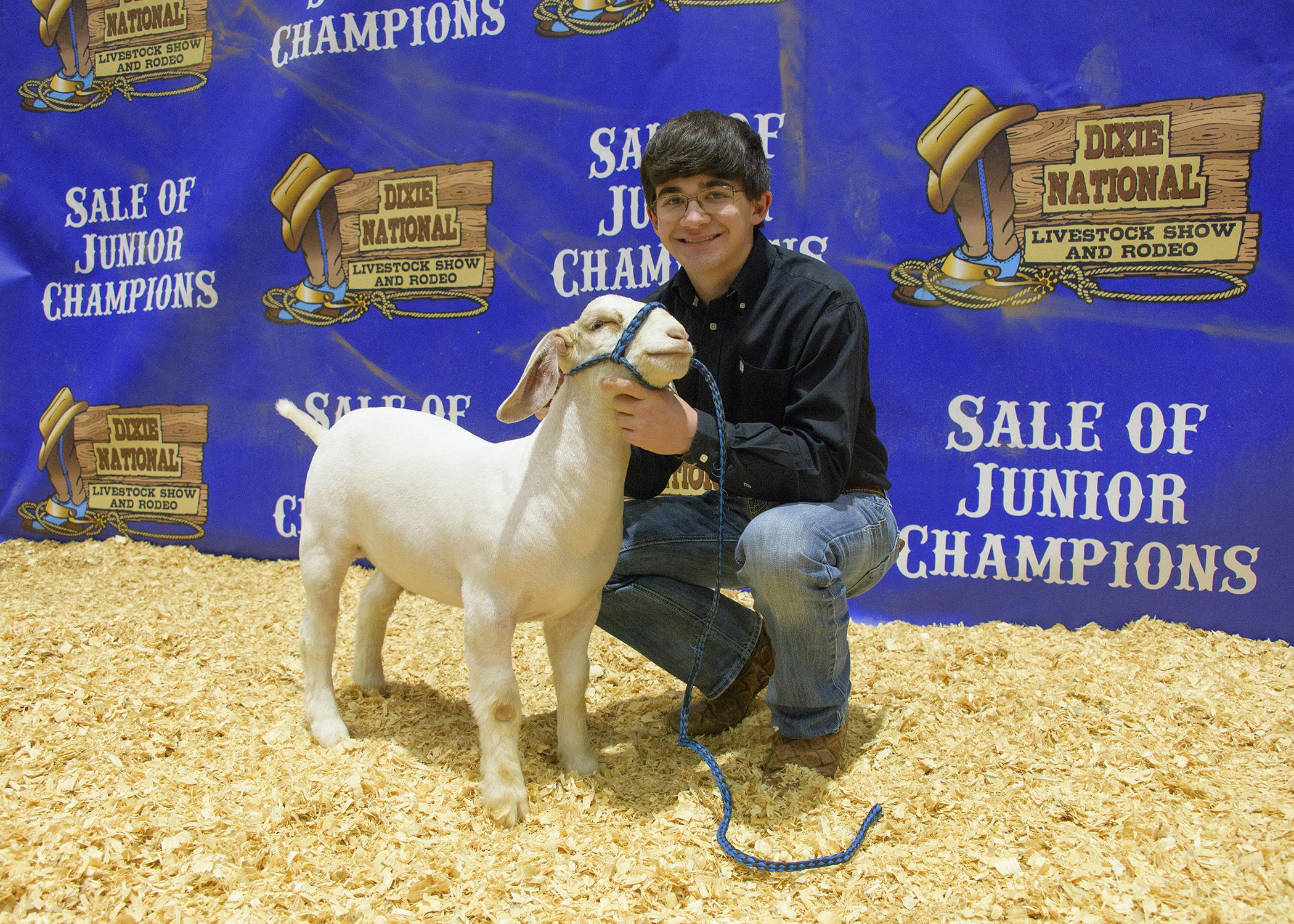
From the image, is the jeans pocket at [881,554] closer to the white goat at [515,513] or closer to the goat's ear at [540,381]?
the white goat at [515,513]

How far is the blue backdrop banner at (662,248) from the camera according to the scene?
3.22 m

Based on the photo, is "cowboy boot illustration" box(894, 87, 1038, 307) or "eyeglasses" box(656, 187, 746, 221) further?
"cowboy boot illustration" box(894, 87, 1038, 307)

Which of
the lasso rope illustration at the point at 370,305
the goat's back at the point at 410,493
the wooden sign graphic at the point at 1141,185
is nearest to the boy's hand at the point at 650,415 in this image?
the goat's back at the point at 410,493

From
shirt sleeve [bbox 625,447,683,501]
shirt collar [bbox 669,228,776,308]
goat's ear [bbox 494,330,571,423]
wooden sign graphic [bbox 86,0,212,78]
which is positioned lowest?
shirt sleeve [bbox 625,447,683,501]

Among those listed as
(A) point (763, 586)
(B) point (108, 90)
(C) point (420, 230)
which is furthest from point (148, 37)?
(A) point (763, 586)

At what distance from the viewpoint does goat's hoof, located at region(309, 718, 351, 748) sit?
2547 mm

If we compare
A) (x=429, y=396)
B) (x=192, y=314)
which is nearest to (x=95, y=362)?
(x=192, y=314)

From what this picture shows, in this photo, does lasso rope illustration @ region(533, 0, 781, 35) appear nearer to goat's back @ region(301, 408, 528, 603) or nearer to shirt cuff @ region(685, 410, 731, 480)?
goat's back @ region(301, 408, 528, 603)

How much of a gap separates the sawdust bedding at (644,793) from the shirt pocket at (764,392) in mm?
927

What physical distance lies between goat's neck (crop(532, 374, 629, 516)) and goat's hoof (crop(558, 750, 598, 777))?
2.41 feet

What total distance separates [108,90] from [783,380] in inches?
164

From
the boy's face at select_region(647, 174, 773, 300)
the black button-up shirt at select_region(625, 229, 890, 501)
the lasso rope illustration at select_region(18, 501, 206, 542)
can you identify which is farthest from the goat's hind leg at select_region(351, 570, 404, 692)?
the lasso rope illustration at select_region(18, 501, 206, 542)

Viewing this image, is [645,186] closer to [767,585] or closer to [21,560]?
[767,585]

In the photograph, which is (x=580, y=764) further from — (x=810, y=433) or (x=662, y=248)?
(x=662, y=248)
